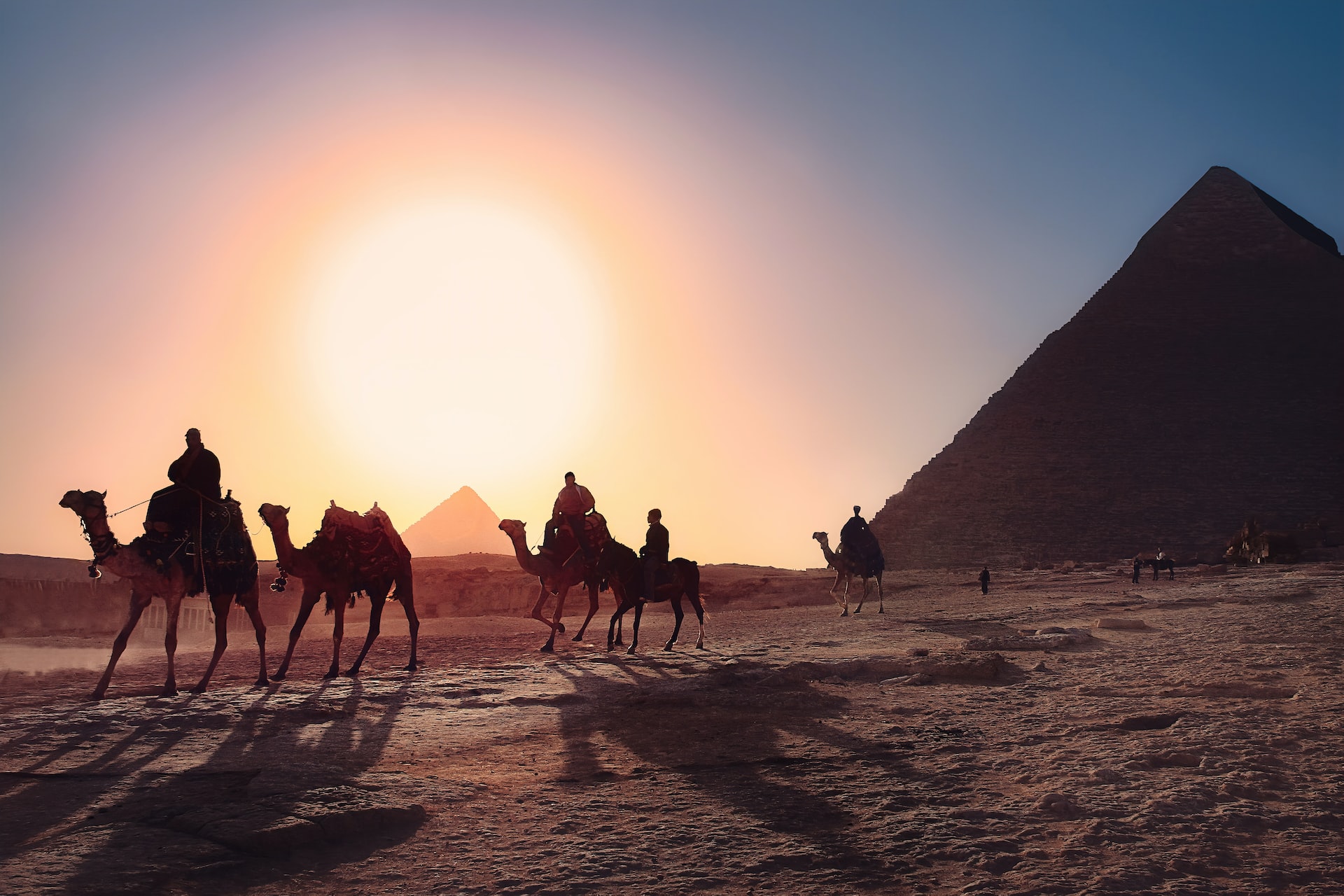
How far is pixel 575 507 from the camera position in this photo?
9.55 metres

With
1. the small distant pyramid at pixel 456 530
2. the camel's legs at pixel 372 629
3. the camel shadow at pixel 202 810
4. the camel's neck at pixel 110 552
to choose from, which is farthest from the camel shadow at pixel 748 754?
the small distant pyramid at pixel 456 530

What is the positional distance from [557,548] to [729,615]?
27.9ft

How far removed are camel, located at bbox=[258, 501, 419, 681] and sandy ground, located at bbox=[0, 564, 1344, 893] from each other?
777mm

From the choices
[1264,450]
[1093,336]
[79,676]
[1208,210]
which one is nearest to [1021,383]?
[1093,336]

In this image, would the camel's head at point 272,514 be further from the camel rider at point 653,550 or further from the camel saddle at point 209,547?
the camel rider at point 653,550

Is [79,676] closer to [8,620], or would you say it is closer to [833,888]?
[833,888]

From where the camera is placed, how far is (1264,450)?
51.9 meters

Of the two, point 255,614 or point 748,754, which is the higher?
point 255,614

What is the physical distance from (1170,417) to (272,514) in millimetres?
57518

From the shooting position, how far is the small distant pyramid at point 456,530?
343 feet

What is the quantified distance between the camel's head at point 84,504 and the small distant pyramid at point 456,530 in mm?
98223

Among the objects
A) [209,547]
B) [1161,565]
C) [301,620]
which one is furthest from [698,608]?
[1161,565]

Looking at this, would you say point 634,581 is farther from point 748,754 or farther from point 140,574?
point 748,754

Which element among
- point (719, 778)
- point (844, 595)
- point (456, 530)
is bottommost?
point (719, 778)
